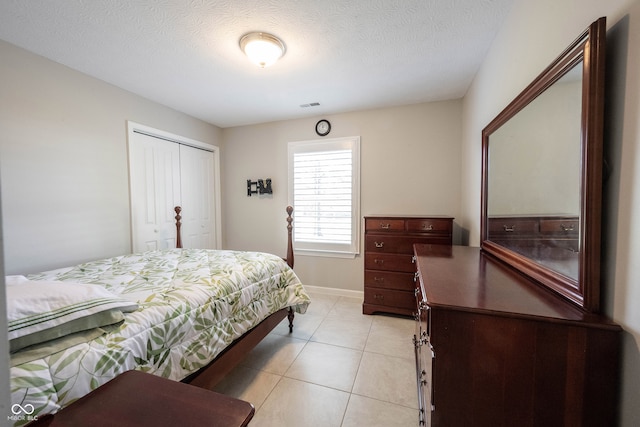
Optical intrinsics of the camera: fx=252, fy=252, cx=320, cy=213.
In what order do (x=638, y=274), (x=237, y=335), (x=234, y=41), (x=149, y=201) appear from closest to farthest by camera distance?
(x=638, y=274), (x=237, y=335), (x=234, y=41), (x=149, y=201)

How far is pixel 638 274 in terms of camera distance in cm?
72

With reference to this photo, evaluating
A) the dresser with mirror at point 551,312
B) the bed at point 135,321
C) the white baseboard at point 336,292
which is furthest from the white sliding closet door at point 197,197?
the dresser with mirror at point 551,312

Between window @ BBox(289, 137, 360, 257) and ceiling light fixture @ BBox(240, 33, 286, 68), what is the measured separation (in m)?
1.53

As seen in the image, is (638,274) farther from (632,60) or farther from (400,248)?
(400,248)

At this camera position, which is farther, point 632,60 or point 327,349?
point 327,349

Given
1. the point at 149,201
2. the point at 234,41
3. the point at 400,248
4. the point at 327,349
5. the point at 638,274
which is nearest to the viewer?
the point at 638,274

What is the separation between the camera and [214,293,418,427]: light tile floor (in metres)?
1.53

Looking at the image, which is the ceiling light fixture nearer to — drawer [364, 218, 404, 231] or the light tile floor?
drawer [364, 218, 404, 231]

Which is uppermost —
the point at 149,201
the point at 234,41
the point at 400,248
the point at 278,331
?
the point at 234,41

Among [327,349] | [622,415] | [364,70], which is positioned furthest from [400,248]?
[622,415]

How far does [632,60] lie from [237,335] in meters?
2.15

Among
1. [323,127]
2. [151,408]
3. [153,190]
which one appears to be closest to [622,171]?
[151,408]

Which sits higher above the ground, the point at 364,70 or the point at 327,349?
the point at 364,70

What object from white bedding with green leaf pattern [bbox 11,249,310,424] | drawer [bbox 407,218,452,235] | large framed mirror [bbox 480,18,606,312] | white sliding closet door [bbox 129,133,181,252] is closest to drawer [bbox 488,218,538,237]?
large framed mirror [bbox 480,18,606,312]
